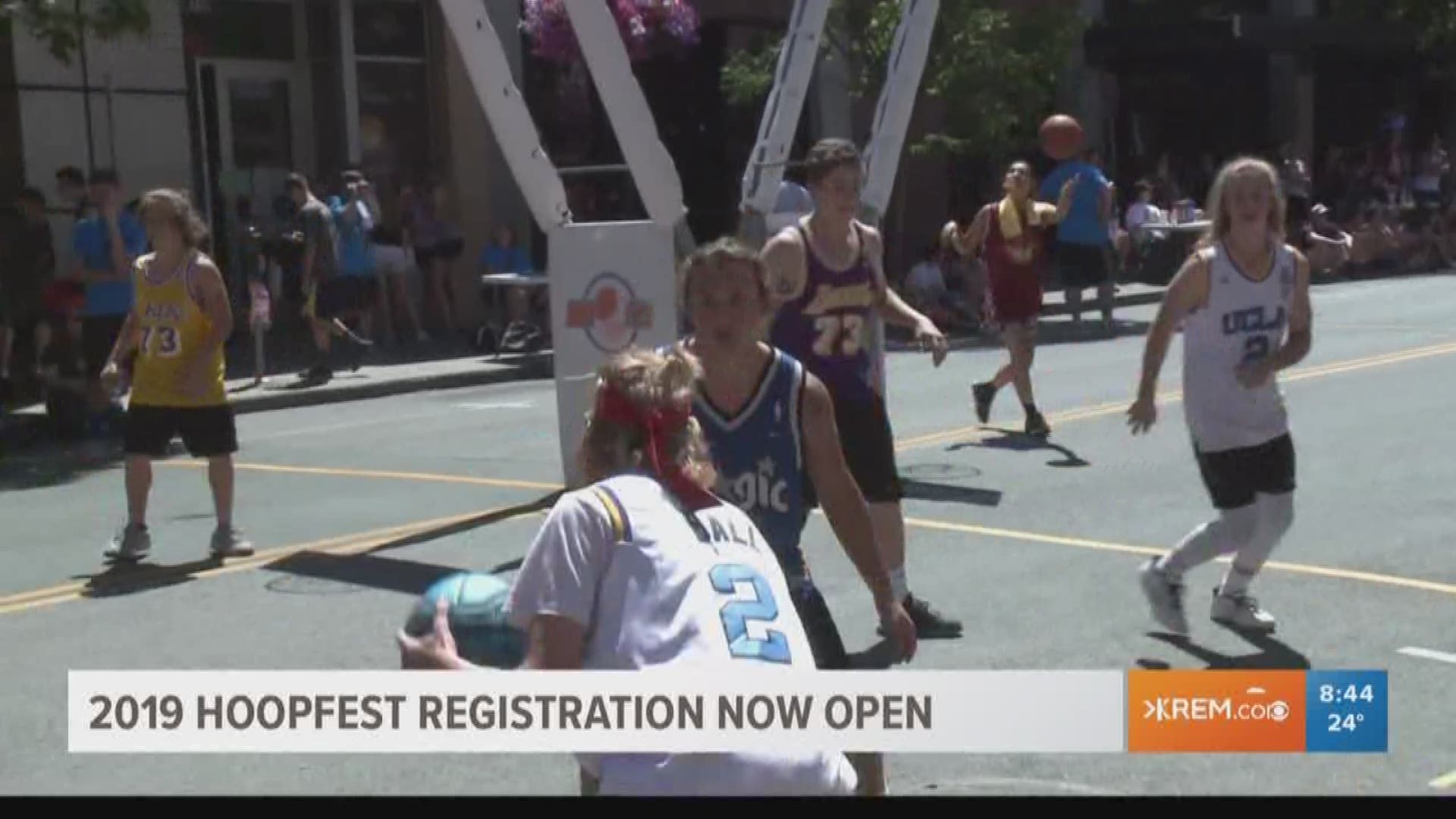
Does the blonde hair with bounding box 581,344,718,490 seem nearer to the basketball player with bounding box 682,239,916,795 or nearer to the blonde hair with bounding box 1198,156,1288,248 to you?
the basketball player with bounding box 682,239,916,795

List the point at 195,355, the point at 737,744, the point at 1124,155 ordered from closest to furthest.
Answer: the point at 737,744, the point at 195,355, the point at 1124,155

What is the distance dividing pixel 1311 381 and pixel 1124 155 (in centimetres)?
1946

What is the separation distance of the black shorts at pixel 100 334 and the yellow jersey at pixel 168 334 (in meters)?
6.49

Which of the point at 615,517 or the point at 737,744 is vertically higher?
the point at 615,517

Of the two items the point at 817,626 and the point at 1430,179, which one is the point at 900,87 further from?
the point at 1430,179

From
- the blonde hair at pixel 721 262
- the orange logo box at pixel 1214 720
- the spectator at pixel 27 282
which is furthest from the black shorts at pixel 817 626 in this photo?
the spectator at pixel 27 282

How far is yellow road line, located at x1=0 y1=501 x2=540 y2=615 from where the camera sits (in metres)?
9.28

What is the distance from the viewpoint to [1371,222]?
32.2 m

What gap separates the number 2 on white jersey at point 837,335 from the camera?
745cm

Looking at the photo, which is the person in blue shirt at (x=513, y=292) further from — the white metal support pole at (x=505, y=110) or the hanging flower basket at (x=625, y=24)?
the white metal support pole at (x=505, y=110)

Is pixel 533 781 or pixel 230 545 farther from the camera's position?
pixel 230 545
